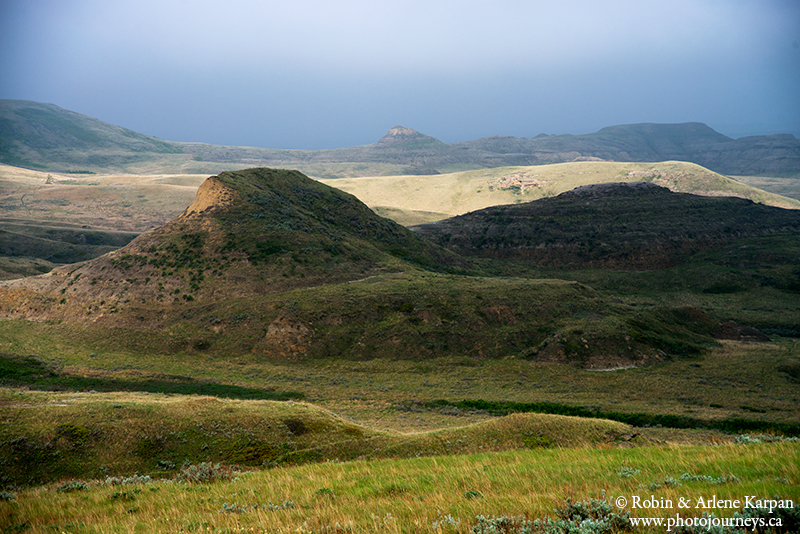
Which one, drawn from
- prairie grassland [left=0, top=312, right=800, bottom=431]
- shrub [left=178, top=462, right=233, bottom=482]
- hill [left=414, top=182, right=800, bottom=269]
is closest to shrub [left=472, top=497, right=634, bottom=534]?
shrub [left=178, top=462, right=233, bottom=482]

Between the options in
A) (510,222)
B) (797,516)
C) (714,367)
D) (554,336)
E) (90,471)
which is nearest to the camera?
(797,516)

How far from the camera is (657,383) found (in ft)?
135

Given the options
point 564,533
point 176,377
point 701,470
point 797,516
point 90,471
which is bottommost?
point 176,377

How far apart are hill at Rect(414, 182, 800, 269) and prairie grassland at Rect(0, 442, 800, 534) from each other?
109 meters

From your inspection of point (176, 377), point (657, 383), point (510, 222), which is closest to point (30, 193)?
point (510, 222)

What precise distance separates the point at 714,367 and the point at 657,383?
1039 cm

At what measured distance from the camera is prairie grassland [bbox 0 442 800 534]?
828cm

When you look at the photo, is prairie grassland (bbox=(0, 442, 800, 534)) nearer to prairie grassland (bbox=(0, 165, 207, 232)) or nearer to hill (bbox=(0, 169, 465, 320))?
hill (bbox=(0, 169, 465, 320))

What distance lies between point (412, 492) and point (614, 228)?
123 m

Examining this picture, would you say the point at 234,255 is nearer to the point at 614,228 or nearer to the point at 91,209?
the point at 614,228

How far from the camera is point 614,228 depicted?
394ft

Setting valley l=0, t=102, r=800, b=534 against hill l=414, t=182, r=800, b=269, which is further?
hill l=414, t=182, r=800, b=269

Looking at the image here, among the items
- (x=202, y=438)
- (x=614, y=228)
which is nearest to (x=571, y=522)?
(x=202, y=438)

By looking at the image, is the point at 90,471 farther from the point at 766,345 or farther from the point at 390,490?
the point at 766,345
